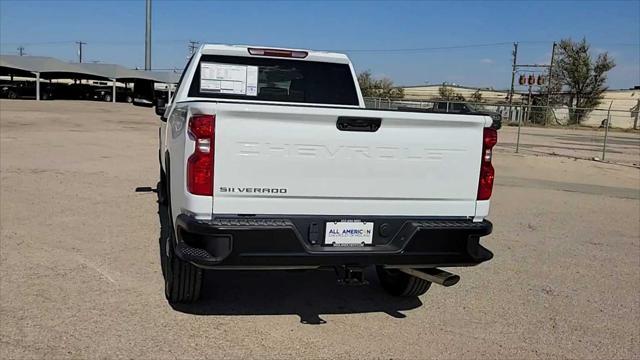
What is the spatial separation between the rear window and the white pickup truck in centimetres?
164

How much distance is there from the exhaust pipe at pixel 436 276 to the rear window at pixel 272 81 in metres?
2.33

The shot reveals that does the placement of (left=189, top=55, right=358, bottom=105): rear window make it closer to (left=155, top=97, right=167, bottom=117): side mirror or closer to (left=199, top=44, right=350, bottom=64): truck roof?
(left=199, top=44, right=350, bottom=64): truck roof

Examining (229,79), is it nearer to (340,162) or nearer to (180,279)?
(180,279)

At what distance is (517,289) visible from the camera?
5.63m

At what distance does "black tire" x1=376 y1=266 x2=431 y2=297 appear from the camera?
16.3 feet

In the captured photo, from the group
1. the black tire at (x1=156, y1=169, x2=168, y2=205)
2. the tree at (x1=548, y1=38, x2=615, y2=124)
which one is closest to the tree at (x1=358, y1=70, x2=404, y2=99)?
the tree at (x1=548, y1=38, x2=615, y2=124)

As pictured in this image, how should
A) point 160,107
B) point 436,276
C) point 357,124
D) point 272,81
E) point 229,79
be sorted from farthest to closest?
point 160,107 → point 272,81 → point 229,79 → point 436,276 → point 357,124

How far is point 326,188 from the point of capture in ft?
12.6

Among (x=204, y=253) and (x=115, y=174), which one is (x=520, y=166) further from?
(x=204, y=253)

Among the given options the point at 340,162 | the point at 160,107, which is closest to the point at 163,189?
the point at 160,107

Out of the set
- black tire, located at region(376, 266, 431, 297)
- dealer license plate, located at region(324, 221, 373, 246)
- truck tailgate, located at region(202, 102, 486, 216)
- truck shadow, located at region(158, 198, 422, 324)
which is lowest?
truck shadow, located at region(158, 198, 422, 324)

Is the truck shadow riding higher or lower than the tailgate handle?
lower

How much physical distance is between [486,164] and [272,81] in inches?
104

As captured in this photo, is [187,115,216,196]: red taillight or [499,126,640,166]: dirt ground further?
[499,126,640,166]: dirt ground
